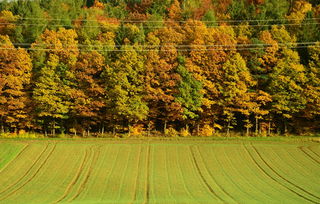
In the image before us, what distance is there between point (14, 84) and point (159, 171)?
27417mm

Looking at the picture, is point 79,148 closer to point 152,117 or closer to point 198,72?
point 152,117

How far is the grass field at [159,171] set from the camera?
35344 millimetres

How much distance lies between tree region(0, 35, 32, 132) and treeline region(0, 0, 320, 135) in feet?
0.40

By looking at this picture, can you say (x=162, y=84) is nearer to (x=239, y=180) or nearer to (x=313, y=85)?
(x=313, y=85)

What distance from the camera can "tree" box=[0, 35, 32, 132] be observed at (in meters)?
62.7

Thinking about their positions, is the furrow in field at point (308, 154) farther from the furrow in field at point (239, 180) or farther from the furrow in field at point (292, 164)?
the furrow in field at point (239, 180)

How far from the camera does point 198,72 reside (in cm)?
6347

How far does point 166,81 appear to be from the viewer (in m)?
62.9

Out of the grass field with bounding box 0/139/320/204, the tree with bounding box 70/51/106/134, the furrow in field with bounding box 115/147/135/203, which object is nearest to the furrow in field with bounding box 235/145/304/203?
the grass field with bounding box 0/139/320/204

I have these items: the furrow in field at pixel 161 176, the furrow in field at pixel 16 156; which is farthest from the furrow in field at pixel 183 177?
the furrow in field at pixel 16 156

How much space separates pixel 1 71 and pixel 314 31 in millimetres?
39466

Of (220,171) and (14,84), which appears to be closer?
(220,171)

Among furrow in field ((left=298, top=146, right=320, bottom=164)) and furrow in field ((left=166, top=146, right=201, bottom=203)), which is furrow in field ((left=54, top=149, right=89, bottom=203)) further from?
furrow in field ((left=298, top=146, right=320, bottom=164))

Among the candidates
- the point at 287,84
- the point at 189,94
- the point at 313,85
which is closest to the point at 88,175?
the point at 189,94
